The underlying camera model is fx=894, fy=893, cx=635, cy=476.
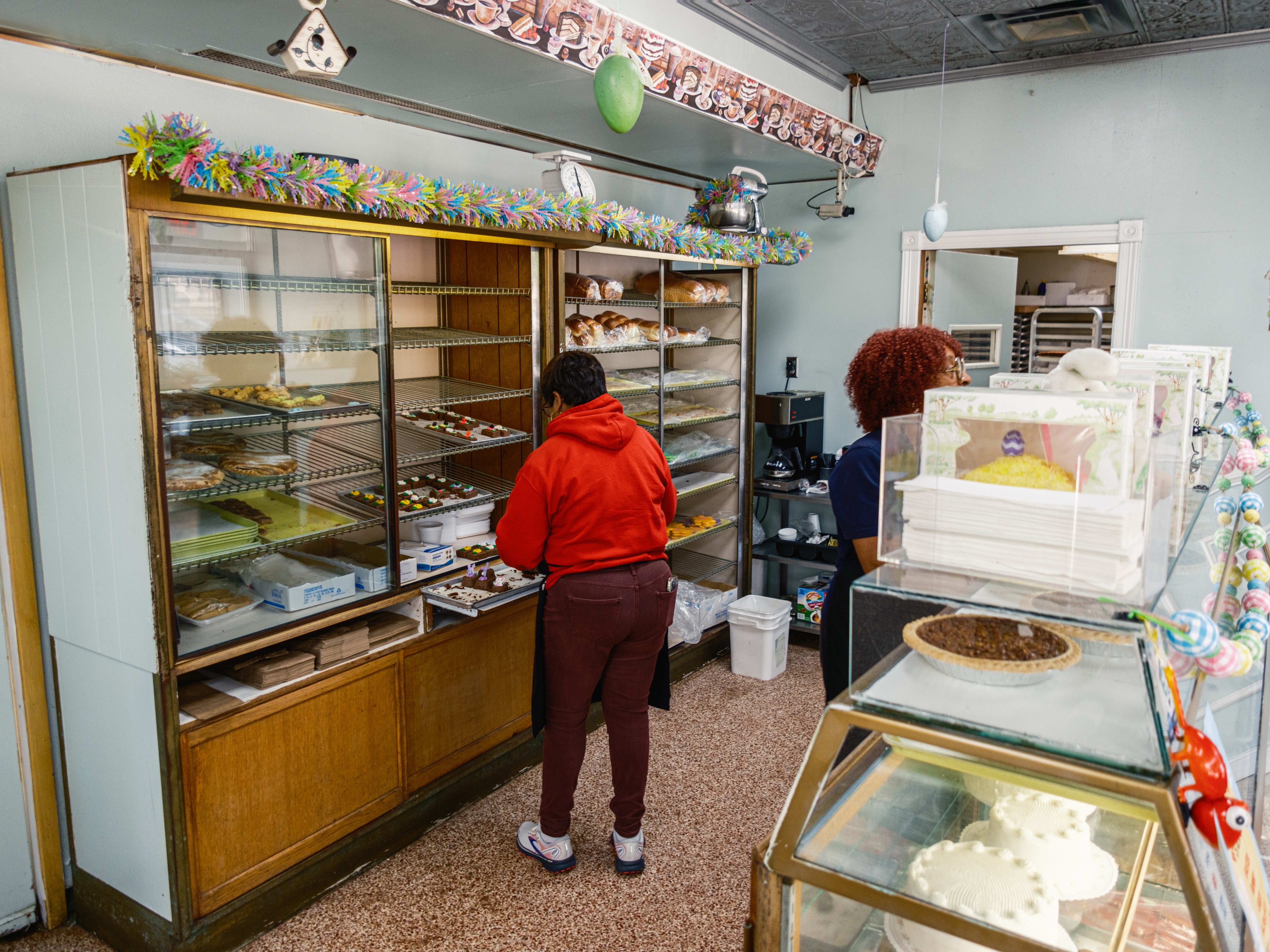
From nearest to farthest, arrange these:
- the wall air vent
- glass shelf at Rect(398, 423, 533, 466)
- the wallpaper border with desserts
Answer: the wallpaper border with desserts < glass shelf at Rect(398, 423, 533, 466) < the wall air vent

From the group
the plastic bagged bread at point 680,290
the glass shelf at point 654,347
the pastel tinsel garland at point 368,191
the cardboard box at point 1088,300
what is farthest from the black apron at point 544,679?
the cardboard box at point 1088,300

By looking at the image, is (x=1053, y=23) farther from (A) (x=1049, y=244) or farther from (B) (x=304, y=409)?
(B) (x=304, y=409)

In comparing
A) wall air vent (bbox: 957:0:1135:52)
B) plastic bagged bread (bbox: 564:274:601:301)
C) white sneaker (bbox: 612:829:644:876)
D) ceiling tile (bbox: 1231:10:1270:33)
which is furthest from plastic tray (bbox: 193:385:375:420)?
ceiling tile (bbox: 1231:10:1270:33)

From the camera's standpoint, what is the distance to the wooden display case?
7.95ft

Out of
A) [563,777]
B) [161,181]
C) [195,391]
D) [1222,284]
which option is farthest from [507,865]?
[1222,284]

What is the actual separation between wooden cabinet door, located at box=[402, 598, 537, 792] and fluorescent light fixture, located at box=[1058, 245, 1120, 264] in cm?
357

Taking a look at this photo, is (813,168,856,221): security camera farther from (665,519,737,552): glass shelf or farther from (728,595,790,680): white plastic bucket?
(728,595,790,680): white plastic bucket

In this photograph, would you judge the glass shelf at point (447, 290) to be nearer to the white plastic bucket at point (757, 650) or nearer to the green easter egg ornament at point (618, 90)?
the green easter egg ornament at point (618, 90)

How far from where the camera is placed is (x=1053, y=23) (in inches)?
163

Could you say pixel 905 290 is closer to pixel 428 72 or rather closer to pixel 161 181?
pixel 428 72

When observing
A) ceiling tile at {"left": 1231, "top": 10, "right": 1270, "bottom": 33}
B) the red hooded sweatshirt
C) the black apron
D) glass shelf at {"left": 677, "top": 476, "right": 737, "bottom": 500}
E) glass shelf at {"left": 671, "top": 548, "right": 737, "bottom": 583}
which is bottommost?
glass shelf at {"left": 671, "top": 548, "right": 737, "bottom": 583}

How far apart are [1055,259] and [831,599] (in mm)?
6488

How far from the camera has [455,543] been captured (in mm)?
3725

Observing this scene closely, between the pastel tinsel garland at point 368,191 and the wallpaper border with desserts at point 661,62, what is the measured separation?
55cm
